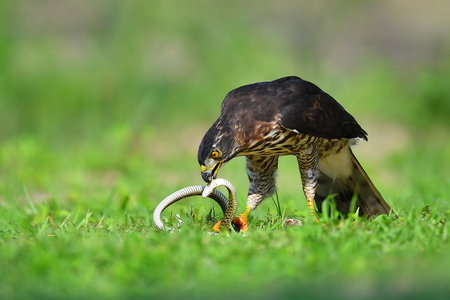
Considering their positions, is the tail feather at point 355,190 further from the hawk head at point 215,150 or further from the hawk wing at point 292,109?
the hawk head at point 215,150

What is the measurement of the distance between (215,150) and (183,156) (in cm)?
535

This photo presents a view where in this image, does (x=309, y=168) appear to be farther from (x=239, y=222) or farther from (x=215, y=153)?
(x=215, y=153)

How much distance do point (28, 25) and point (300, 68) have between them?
15.8 ft

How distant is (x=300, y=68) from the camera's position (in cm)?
1147

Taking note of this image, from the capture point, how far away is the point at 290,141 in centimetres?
493

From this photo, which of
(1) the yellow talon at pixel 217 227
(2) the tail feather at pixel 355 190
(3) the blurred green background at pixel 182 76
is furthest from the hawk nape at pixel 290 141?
(3) the blurred green background at pixel 182 76

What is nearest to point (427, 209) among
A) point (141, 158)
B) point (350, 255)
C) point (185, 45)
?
point (350, 255)

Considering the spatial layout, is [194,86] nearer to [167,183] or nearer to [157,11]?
[157,11]

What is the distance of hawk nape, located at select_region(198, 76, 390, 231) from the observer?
475 cm

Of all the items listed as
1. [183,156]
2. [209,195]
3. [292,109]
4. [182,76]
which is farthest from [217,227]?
Result: [182,76]

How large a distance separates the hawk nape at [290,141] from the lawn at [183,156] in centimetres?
27

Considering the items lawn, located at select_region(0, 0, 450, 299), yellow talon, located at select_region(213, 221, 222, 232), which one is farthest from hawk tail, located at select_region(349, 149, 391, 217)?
yellow talon, located at select_region(213, 221, 222, 232)

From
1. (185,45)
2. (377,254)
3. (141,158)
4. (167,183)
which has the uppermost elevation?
(185,45)

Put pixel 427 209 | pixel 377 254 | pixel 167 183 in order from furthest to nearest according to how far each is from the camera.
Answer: pixel 167 183, pixel 427 209, pixel 377 254
